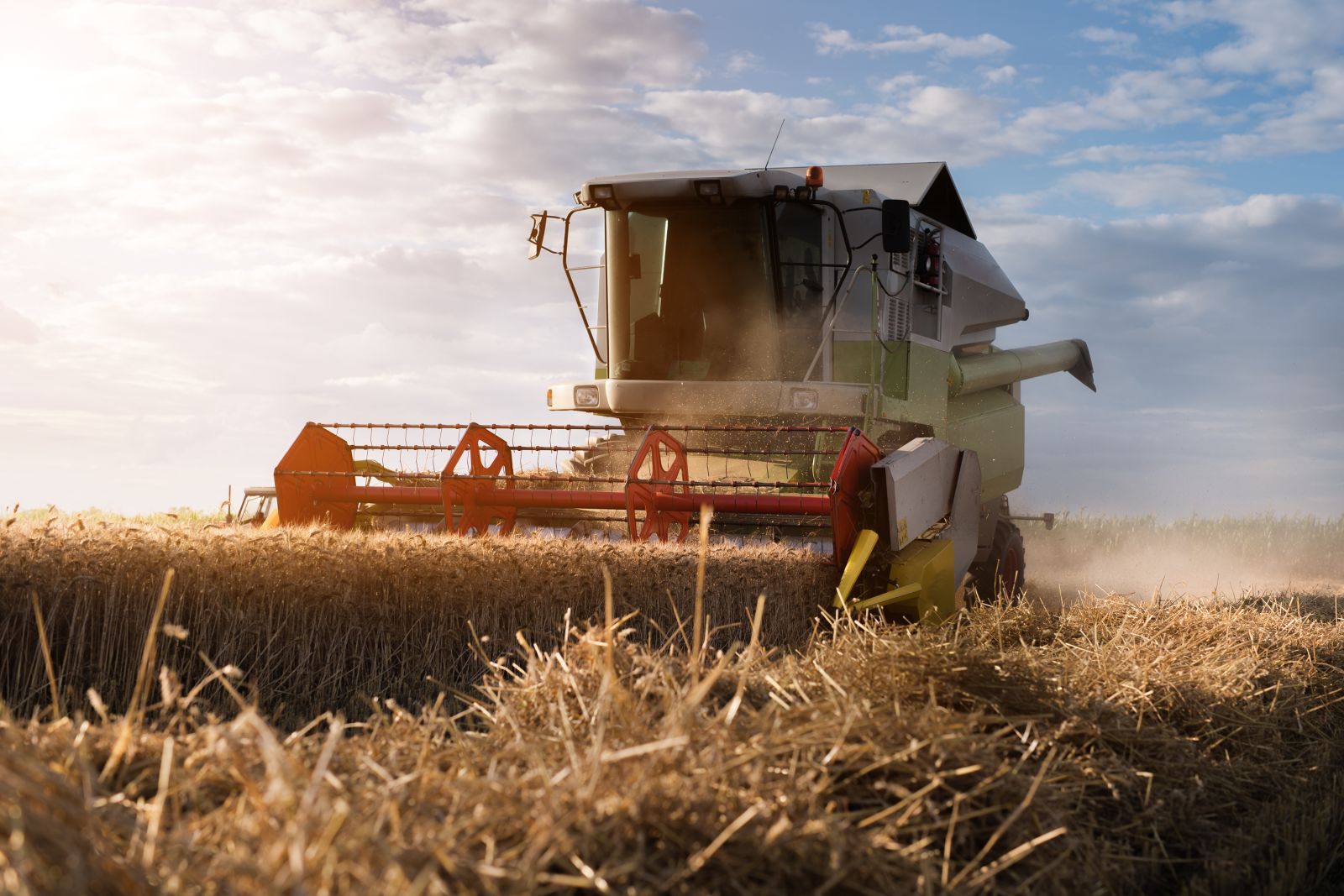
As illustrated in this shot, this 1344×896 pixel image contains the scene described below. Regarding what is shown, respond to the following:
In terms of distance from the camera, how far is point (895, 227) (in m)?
7.28

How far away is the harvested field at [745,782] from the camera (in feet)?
6.27

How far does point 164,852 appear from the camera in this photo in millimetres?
1953

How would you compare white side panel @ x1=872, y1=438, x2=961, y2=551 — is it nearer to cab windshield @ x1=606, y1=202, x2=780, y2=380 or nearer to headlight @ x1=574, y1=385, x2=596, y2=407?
cab windshield @ x1=606, y1=202, x2=780, y2=380

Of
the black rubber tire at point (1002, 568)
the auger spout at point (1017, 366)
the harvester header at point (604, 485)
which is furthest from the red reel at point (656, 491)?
the auger spout at point (1017, 366)

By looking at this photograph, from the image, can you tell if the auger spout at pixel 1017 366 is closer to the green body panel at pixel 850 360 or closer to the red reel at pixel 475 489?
the green body panel at pixel 850 360

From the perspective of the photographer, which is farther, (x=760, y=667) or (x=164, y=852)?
(x=760, y=667)

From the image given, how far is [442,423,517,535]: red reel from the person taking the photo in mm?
6867

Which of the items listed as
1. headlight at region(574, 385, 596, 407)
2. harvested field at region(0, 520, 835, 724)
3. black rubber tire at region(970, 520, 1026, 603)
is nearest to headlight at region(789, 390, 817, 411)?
headlight at region(574, 385, 596, 407)

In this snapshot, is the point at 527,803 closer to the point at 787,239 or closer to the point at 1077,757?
the point at 1077,757

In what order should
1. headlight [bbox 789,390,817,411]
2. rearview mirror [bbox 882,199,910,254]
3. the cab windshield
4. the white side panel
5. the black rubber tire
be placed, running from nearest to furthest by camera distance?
the white side panel, rearview mirror [bbox 882,199,910,254], headlight [bbox 789,390,817,411], the cab windshield, the black rubber tire

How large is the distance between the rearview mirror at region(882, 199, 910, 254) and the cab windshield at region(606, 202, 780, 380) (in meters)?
0.89

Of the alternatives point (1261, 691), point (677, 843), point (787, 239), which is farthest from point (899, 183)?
point (677, 843)

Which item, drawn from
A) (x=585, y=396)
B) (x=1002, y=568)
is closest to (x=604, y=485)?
(x=585, y=396)

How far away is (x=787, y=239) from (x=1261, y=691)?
14.2 feet
